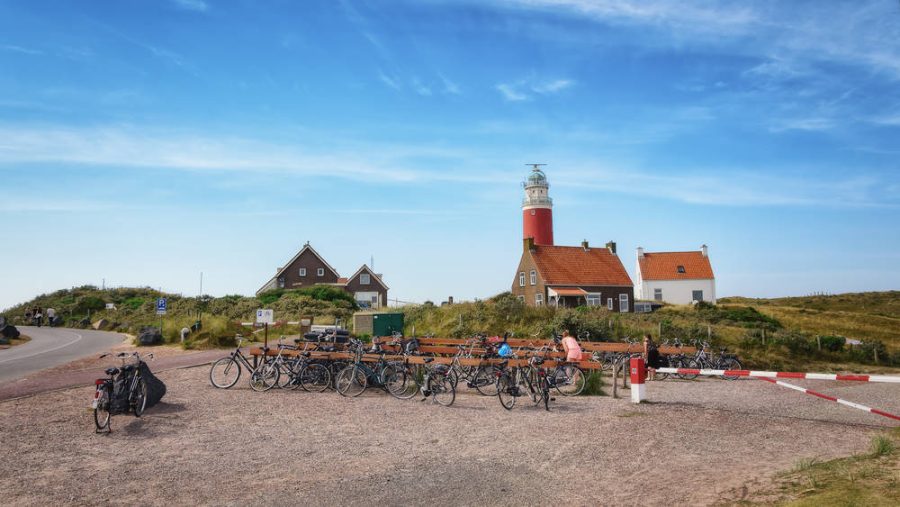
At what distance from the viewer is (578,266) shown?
2093 inches

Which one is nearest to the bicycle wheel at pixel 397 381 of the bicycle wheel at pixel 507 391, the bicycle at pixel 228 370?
the bicycle wheel at pixel 507 391

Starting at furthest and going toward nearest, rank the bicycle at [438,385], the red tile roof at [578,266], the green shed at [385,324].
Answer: the red tile roof at [578,266] → the green shed at [385,324] → the bicycle at [438,385]

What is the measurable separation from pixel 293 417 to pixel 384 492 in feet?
16.9

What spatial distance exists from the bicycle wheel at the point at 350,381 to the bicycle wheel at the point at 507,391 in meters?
3.43

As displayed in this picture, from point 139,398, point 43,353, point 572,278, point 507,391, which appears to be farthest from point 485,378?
point 572,278

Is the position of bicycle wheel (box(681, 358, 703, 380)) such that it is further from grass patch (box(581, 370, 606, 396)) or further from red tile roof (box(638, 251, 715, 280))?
red tile roof (box(638, 251, 715, 280))

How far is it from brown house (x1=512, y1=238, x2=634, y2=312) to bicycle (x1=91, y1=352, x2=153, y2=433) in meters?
39.6

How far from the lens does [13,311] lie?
209ft

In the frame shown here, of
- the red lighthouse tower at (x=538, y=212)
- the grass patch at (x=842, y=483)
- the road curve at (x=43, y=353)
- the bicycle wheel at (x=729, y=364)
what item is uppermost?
the red lighthouse tower at (x=538, y=212)

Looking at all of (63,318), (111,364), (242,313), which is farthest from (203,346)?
(63,318)

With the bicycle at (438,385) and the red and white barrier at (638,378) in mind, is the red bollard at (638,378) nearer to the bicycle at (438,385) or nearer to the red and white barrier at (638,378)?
the red and white barrier at (638,378)

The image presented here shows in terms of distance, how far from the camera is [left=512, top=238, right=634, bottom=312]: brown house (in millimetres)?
50366

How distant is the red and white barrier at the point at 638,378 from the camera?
13573 millimetres

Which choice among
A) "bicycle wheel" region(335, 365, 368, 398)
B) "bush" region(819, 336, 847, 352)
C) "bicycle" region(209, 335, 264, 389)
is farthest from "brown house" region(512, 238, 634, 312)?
"bicycle wheel" region(335, 365, 368, 398)
